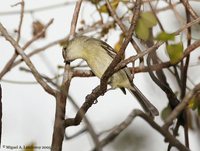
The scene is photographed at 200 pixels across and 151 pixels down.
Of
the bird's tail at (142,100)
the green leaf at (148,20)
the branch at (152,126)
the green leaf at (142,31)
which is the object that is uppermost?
the green leaf at (148,20)

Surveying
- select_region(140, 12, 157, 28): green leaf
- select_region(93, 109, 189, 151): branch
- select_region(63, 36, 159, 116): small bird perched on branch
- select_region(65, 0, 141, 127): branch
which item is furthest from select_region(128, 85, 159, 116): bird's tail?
select_region(93, 109, 189, 151): branch

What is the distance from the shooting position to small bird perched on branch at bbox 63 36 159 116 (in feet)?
10.7

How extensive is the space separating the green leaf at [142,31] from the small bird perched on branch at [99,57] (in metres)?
0.74

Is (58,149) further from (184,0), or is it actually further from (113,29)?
(113,29)

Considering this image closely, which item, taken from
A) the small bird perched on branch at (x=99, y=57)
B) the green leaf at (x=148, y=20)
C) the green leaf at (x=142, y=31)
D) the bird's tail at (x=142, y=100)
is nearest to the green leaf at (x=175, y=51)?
the green leaf at (x=142, y=31)

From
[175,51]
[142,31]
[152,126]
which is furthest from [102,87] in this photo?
[152,126]

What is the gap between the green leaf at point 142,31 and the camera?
239 cm

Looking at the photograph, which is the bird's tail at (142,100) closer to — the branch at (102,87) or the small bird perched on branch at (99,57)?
the small bird perched on branch at (99,57)

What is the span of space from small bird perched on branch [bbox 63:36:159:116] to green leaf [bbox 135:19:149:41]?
745 mm

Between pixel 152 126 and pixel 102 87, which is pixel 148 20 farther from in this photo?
pixel 152 126

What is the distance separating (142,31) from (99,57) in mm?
1109

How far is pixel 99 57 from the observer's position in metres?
3.51

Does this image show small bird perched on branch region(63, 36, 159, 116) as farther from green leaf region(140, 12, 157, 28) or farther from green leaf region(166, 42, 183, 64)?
green leaf region(166, 42, 183, 64)

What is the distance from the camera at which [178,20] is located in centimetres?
286
